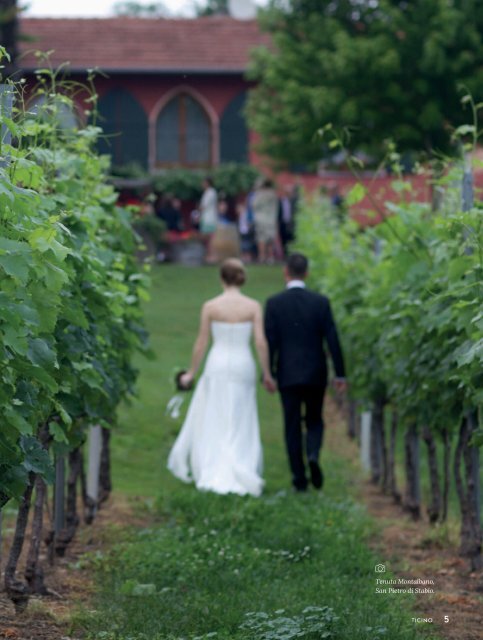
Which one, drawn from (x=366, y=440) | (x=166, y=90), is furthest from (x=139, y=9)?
(x=366, y=440)

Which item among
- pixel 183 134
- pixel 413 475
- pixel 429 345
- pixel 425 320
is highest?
pixel 183 134

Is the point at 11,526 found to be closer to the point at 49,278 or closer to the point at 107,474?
the point at 107,474

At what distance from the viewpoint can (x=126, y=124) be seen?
40.5 metres

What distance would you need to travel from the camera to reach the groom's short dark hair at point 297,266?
11508 mm

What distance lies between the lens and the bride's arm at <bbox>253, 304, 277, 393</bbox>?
11.6 metres

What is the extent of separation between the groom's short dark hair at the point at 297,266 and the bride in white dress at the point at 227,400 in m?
0.38

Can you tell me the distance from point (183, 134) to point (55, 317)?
35.6 metres

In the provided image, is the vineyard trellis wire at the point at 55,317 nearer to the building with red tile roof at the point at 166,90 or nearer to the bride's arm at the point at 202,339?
the bride's arm at the point at 202,339

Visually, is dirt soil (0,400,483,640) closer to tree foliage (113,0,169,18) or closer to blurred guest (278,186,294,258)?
blurred guest (278,186,294,258)

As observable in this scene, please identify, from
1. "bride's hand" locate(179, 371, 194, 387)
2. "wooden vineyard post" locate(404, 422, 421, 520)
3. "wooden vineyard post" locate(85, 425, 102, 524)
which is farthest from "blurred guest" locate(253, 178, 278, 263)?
"wooden vineyard post" locate(85, 425, 102, 524)

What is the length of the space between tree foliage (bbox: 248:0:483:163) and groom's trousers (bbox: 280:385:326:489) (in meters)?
19.6

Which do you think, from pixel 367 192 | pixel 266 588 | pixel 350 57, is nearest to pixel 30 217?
pixel 266 588

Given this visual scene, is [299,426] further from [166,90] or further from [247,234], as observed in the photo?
[166,90]

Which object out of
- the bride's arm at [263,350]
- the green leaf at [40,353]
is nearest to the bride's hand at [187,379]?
the bride's arm at [263,350]
